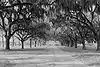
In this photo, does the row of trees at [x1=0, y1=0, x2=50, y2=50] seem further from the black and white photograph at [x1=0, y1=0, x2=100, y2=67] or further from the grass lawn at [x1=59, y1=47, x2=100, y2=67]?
the grass lawn at [x1=59, y1=47, x2=100, y2=67]

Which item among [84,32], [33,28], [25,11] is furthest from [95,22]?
[25,11]

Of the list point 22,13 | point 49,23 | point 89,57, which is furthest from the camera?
point 49,23

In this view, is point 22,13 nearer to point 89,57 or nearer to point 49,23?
point 89,57

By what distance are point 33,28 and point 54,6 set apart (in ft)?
68.6

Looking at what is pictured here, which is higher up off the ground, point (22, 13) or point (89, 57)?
point (22, 13)

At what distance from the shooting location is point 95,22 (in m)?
39.7

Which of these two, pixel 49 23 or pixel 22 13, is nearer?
pixel 22 13

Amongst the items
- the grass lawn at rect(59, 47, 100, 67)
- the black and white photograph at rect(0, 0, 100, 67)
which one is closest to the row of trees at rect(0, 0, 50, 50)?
the black and white photograph at rect(0, 0, 100, 67)

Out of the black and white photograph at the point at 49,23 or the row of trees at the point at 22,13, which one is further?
the row of trees at the point at 22,13

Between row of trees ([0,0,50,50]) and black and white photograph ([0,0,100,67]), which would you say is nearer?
black and white photograph ([0,0,100,67])

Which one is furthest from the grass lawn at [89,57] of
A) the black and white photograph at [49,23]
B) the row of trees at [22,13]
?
the row of trees at [22,13]

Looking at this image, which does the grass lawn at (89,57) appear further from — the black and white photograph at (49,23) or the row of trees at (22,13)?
the row of trees at (22,13)

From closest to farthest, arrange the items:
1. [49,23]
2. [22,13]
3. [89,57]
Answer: [89,57]
[22,13]
[49,23]

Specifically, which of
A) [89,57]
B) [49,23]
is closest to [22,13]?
[89,57]
